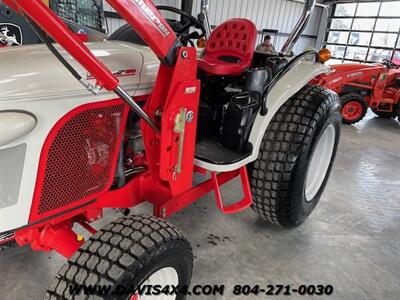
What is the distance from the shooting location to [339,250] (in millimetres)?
2025

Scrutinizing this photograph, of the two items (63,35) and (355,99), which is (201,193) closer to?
(63,35)

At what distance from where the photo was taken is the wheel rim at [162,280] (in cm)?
121

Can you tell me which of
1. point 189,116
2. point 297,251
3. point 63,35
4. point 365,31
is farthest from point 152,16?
point 365,31

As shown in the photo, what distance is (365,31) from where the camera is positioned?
9.82 meters

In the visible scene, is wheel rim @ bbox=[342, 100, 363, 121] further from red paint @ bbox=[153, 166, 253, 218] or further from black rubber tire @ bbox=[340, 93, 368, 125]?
red paint @ bbox=[153, 166, 253, 218]

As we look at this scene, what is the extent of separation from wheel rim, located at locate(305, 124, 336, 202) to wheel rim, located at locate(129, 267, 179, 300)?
1276 millimetres

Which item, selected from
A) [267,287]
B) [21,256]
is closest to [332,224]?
[267,287]

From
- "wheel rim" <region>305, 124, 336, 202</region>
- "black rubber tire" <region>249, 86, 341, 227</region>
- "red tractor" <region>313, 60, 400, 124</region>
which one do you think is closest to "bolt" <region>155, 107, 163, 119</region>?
"black rubber tire" <region>249, 86, 341, 227</region>

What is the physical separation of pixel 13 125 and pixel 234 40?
1266mm

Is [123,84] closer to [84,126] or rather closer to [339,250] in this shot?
[84,126]

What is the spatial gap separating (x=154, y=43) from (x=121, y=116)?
1.08ft

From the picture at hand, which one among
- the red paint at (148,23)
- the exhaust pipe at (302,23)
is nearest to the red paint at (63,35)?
the red paint at (148,23)

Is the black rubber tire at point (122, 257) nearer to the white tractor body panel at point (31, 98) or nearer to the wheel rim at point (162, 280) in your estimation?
the wheel rim at point (162, 280)

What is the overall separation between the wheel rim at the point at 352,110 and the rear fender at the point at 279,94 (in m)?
3.67
